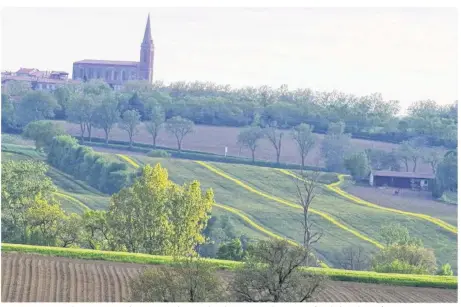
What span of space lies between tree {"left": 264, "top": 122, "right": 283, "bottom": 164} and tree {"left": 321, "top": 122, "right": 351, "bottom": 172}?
1873 millimetres

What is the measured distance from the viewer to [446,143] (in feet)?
161

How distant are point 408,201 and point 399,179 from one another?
267cm

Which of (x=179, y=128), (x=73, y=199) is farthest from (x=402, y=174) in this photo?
(x=73, y=199)

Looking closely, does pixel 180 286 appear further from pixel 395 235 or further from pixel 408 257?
pixel 395 235

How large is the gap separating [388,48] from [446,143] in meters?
14.2

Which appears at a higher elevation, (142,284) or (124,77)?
(124,77)

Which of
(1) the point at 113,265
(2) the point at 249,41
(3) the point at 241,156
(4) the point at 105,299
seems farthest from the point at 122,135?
(4) the point at 105,299

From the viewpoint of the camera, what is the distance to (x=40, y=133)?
44.0 metres

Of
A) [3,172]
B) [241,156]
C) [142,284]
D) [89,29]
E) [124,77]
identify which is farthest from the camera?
[124,77]

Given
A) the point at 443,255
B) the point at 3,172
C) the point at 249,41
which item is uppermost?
the point at 249,41

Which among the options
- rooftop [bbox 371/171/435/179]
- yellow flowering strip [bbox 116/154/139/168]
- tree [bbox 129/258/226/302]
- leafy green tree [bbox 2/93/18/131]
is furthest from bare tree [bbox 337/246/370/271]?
leafy green tree [bbox 2/93/18/131]

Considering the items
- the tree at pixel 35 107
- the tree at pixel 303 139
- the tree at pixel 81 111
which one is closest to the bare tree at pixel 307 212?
the tree at pixel 303 139

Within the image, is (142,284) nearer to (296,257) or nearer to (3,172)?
(296,257)

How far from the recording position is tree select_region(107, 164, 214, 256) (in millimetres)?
24656
